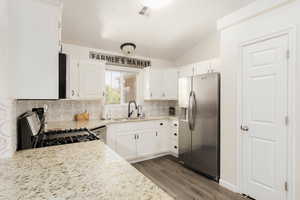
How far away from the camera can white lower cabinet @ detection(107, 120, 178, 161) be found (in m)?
3.02

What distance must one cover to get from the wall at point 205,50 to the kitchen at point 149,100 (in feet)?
0.10

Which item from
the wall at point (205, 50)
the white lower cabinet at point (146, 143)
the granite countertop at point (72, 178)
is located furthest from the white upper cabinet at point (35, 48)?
the wall at point (205, 50)

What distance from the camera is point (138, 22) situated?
111 inches

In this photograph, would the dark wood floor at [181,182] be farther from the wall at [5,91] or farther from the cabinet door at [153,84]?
the wall at [5,91]

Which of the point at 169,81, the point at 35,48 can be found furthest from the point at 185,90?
the point at 35,48

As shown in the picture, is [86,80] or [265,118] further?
[86,80]

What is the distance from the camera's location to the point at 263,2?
77.2 inches

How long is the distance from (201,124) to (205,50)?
1869 millimetres

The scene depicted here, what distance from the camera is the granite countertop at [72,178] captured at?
0.65 m

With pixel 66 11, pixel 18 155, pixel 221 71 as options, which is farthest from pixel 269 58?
pixel 66 11

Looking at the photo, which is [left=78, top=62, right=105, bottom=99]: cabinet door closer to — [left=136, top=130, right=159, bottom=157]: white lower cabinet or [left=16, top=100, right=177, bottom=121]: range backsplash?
[left=16, top=100, right=177, bottom=121]: range backsplash

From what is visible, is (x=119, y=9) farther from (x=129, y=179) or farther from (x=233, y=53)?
(x=129, y=179)

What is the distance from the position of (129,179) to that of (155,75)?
322 centimetres

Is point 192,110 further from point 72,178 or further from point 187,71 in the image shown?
point 72,178
